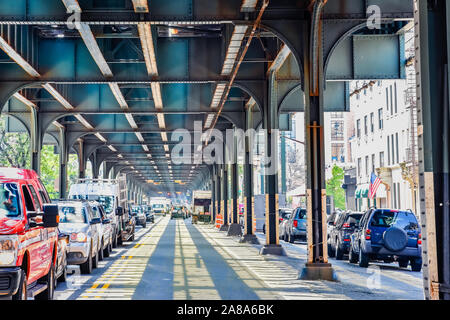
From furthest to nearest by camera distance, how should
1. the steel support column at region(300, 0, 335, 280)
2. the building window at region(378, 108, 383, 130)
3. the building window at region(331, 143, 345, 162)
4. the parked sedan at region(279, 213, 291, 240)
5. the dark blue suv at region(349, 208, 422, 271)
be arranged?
the building window at region(331, 143, 345, 162) < the building window at region(378, 108, 383, 130) < the parked sedan at region(279, 213, 291, 240) < the dark blue suv at region(349, 208, 422, 271) < the steel support column at region(300, 0, 335, 280)

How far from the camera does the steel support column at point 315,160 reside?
61.3 feet

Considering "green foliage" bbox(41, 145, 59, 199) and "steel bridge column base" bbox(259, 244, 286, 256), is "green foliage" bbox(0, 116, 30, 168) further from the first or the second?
"steel bridge column base" bbox(259, 244, 286, 256)

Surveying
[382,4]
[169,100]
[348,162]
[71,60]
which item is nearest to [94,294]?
[382,4]

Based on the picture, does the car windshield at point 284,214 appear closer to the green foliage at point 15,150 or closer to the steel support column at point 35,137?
the steel support column at point 35,137

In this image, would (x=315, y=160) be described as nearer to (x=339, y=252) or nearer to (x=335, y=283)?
(x=335, y=283)

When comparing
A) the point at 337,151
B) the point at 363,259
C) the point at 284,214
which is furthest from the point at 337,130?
the point at 363,259

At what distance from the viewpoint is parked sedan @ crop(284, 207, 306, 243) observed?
3569 centimetres

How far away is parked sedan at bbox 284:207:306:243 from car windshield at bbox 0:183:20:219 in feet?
80.6

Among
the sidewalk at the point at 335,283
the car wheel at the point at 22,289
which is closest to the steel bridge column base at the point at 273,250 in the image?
the sidewalk at the point at 335,283

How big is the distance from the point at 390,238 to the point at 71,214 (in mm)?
9601

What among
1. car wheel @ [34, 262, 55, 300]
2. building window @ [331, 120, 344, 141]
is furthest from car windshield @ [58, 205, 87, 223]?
building window @ [331, 120, 344, 141]

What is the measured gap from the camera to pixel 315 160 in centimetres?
1892

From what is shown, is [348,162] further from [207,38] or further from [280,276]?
[280,276]

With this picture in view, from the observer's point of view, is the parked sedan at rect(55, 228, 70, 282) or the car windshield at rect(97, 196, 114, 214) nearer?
the parked sedan at rect(55, 228, 70, 282)
